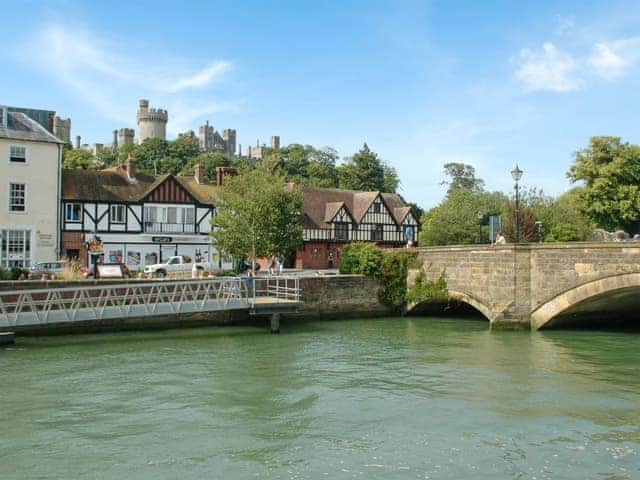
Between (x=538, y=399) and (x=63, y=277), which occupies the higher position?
(x=63, y=277)

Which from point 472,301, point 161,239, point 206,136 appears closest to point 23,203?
point 161,239

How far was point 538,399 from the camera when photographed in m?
15.2

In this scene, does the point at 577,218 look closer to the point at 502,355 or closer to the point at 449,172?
the point at 502,355

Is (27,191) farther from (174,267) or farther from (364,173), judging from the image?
(364,173)

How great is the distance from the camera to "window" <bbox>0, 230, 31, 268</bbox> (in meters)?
37.4

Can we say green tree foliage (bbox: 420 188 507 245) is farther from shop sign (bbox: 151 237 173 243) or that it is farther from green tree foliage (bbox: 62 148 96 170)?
green tree foliage (bbox: 62 148 96 170)

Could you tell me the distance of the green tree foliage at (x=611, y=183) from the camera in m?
48.0

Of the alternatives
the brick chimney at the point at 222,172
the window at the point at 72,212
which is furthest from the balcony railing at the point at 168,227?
the brick chimney at the point at 222,172

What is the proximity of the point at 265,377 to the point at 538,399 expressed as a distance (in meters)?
6.78

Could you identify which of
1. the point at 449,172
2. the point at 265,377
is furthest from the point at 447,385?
the point at 449,172

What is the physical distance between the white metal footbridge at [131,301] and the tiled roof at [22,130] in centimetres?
1618

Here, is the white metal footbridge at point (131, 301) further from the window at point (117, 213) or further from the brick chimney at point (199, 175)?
the brick chimney at point (199, 175)

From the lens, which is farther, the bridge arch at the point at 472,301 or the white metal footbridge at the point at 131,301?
the bridge arch at the point at 472,301

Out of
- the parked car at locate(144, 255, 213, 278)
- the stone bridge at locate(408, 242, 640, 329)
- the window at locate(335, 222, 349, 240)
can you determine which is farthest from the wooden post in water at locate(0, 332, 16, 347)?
the window at locate(335, 222, 349, 240)
